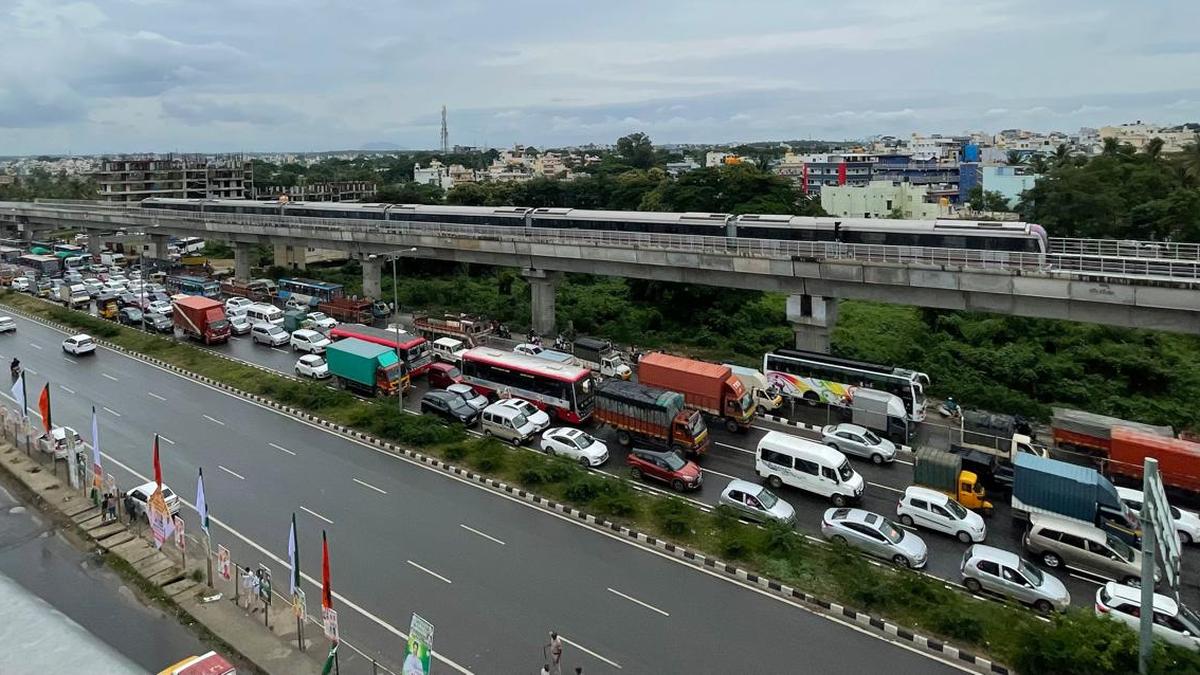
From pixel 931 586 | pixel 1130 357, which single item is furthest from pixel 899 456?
pixel 1130 357

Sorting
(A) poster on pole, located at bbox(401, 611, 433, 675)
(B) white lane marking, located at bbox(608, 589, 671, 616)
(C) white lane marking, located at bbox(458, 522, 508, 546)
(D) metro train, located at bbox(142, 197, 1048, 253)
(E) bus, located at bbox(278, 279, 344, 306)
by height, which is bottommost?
(B) white lane marking, located at bbox(608, 589, 671, 616)

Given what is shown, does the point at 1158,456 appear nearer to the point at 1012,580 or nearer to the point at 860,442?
the point at 860,442

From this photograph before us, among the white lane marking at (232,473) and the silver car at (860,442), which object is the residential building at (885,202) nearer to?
the silver car at (860,442)

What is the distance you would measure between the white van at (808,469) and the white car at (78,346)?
37043 millimetres

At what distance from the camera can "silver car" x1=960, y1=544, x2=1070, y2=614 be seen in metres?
16.1

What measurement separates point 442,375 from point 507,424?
7666 mm

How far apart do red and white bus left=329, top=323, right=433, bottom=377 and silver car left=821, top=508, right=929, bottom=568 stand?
67.9 ft

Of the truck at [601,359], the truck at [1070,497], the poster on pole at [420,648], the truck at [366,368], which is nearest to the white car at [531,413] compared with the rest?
the truck at [601,359]

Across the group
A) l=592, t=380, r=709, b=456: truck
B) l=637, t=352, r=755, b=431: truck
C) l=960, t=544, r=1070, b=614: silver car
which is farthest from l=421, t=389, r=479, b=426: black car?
l=960, t=544, r=1070, b=614: silver car

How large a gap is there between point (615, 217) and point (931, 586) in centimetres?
3003

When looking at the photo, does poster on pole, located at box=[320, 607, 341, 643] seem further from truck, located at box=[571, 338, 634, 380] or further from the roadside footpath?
truck, located at box=[571, 338, 634, 380]

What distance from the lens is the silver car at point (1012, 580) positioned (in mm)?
16109

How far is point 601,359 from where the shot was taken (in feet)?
113

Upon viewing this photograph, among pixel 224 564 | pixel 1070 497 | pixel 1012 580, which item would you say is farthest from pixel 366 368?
pixel 1070 497
